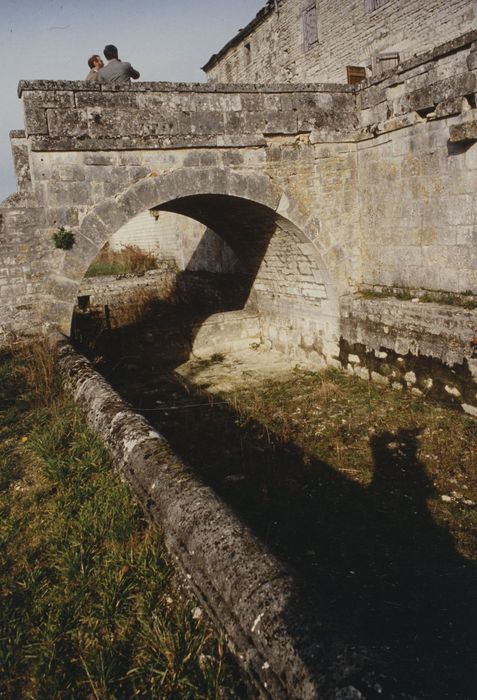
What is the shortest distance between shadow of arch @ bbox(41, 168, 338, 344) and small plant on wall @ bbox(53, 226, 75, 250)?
0.09 meters

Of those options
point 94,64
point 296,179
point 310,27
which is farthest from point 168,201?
point 310,27

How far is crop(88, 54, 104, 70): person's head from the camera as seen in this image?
7922 millimetres

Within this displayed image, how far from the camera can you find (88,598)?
255 cm

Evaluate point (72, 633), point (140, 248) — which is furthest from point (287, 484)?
point (140, 248)

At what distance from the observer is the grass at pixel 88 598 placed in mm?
2080

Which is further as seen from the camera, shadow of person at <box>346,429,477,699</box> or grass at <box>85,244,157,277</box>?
grass at <box>85,244,157,277</box>

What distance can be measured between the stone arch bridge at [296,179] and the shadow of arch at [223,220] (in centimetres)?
2

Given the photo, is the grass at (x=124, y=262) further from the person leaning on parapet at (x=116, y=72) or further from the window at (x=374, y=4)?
the person leaning on parapet at (x=116, y=72)

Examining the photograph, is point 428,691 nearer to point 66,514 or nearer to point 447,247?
point 66,514

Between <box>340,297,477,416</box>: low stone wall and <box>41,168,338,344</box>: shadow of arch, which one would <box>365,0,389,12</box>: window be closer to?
<box>41,168,338,344</box>: shadow of arch

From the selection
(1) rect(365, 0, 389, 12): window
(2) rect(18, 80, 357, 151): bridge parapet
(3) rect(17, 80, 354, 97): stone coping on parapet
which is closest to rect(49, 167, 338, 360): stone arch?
(2) rect(18, 80, 357, 151): bridge parapet

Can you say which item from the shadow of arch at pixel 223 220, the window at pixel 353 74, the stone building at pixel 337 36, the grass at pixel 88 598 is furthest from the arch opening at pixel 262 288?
the grass at pixel 88 598

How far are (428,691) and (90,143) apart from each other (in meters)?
6.62

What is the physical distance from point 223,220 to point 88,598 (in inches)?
302
